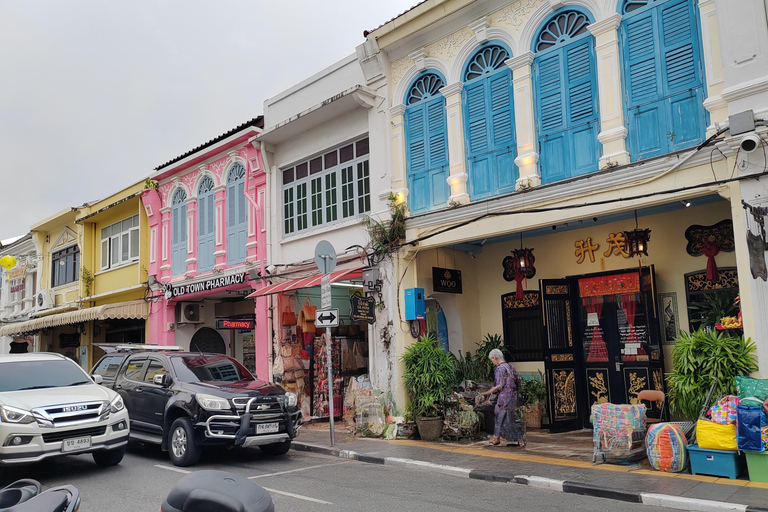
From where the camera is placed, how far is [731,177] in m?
8.47

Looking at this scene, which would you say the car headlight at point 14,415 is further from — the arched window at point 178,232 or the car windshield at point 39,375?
the arched window at point 178,232

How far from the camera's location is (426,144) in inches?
506

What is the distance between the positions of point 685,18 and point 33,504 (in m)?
9.86

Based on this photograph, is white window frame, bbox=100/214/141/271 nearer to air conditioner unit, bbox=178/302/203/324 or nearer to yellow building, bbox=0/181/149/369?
yellow building, bbox=0/181/149/369

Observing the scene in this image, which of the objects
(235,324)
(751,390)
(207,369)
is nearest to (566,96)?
(751,390)

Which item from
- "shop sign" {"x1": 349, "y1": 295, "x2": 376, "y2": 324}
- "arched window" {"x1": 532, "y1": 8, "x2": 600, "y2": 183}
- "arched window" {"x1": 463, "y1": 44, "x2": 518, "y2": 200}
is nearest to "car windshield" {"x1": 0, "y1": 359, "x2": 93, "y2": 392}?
"shop sign" {"x1": 349, "y1": 295, "x2": 376, "y2": 324}

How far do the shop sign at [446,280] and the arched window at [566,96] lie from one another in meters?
3.50

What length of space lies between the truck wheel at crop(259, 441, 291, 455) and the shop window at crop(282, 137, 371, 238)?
554 centimetres

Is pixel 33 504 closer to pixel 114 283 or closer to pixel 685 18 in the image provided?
pixel 685 18

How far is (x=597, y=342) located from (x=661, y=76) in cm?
513

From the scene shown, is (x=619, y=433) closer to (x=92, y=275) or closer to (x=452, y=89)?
(x=452, y=89)

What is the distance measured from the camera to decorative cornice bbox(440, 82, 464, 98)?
12297 mm

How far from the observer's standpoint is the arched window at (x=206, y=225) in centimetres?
1827

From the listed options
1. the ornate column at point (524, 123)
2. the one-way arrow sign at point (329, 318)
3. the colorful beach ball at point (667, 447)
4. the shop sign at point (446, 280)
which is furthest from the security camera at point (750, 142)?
the one-way arrow sign at point (329, 318)
